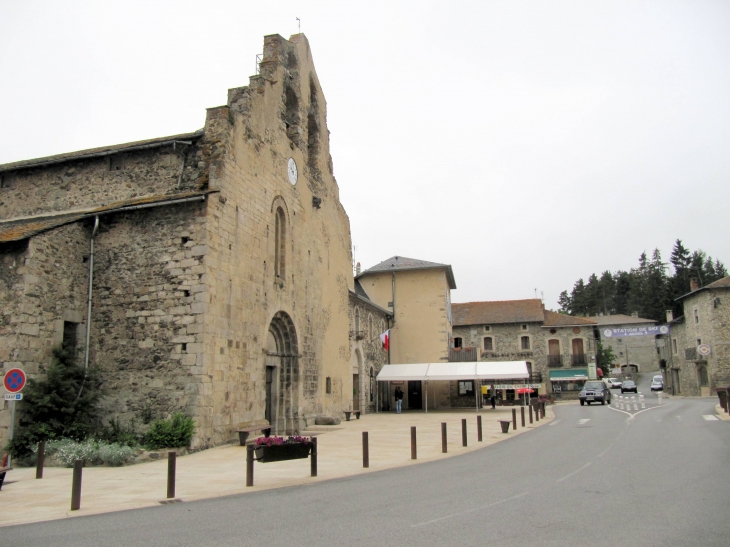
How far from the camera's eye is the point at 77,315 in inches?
574

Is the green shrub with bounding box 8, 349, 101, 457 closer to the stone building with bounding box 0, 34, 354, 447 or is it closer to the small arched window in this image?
the stone building with bounding box 0, 34, 354, 447

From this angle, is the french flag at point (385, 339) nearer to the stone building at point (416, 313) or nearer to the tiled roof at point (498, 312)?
the stone building at point (416, 313)

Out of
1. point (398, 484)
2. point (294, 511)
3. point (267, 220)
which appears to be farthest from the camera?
point (267, 220)

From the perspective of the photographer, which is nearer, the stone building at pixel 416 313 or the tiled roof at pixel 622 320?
the stone building at pixel 416 313

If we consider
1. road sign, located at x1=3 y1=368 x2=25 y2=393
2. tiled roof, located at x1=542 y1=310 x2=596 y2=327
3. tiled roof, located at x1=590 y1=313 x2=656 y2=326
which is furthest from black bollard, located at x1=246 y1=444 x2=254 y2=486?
tiled roof, located at x1=590 y1=313 x2=656 y2=326

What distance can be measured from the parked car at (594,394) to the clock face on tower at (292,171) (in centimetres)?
2475

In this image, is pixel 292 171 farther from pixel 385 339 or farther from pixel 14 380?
pixel 385 339

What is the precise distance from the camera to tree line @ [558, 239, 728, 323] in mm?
82375

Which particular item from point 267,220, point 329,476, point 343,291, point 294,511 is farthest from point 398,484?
point 343,291

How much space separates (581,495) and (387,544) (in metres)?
3.54

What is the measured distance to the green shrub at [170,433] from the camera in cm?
1315

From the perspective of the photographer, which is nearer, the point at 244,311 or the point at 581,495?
the point at 581,495

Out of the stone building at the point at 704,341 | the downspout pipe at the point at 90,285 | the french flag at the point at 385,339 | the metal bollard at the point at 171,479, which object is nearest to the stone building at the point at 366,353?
the french flag at the point at 385,339

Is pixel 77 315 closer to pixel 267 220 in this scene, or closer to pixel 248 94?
pixel 267 220
